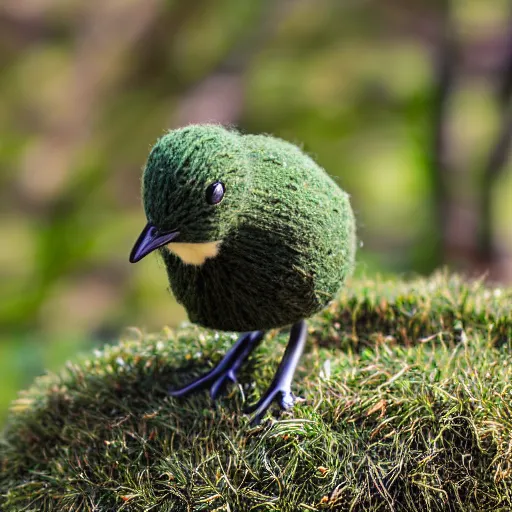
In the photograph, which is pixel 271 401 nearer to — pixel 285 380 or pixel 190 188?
pixel 285 380

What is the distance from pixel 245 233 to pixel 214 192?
12 cm

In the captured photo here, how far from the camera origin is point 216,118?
3.74 m

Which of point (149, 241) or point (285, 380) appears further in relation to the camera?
point (285, 380)

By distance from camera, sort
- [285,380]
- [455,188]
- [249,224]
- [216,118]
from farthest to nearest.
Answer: [216,118] → [455,188] → [285,380] → [249,224]

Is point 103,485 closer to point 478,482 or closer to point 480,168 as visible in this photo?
point 478,482

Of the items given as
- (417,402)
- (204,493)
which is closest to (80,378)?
(204,493)

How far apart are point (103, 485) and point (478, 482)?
0.65 metres

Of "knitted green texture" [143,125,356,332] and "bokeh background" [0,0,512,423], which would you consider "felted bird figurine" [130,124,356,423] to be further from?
"bokeh background" [0,0,512,423]

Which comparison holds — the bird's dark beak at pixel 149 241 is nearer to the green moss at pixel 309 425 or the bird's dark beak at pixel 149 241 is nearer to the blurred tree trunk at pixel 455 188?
the green moss at pixel 309 425

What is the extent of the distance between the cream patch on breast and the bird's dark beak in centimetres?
6

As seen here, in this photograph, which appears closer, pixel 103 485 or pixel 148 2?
pixel 103 485

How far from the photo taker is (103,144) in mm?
4285

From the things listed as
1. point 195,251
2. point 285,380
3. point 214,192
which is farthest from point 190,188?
point 285,380

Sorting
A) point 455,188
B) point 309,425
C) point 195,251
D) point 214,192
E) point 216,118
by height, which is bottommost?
point 309,425
